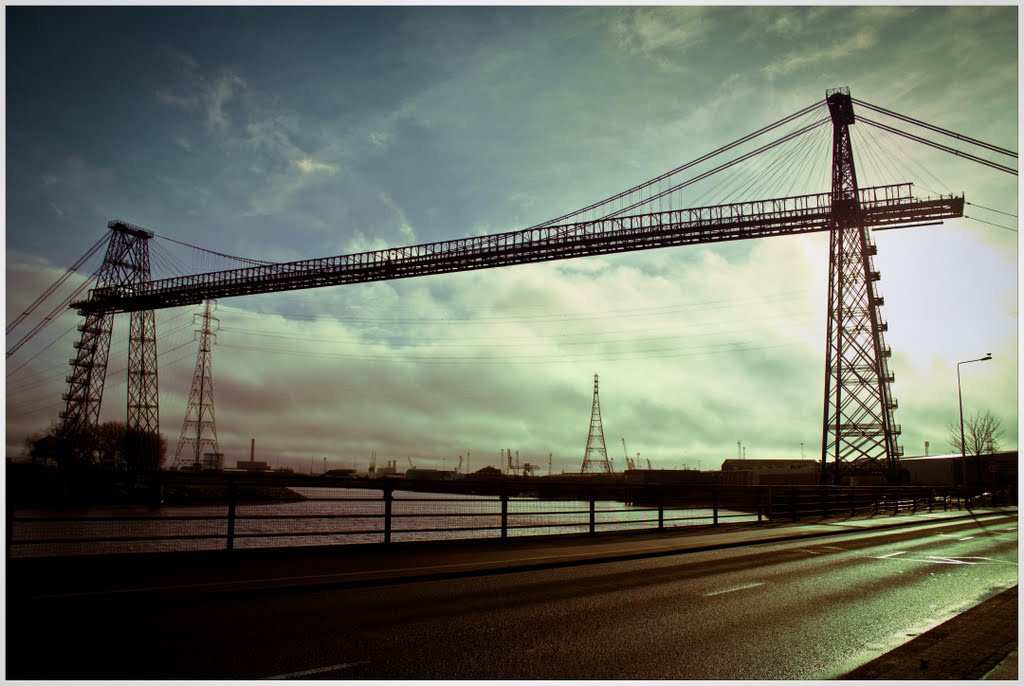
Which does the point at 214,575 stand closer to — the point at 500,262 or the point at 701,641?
the point at 701,641

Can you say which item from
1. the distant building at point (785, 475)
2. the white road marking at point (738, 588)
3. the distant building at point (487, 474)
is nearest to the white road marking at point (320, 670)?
the white road marking at point (738, 588)

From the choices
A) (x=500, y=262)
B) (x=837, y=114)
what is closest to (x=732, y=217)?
(x=837, y=114)

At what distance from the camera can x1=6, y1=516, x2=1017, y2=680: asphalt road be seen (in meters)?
6.93

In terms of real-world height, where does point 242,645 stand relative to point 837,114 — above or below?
below

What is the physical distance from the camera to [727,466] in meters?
150

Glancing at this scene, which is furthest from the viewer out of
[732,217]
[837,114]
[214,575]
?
[732,217]

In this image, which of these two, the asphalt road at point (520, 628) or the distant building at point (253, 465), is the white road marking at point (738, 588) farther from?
the distant building at point (253, 465)

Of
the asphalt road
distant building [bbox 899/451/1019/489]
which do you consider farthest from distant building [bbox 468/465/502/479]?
the asphalt road

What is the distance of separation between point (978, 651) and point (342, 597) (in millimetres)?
8273

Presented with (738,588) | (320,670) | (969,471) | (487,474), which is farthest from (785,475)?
(320,670)

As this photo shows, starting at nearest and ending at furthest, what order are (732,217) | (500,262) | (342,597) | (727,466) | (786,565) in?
(342,597) → (786,565) → (732,217) → (500,262) → (727,466)

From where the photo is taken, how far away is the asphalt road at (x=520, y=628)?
6.93m

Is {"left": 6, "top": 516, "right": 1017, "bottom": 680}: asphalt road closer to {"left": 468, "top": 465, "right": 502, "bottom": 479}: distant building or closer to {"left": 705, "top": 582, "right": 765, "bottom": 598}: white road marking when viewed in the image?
{"left": 705, "top": 582, "right": 765, "bottom": 598}: white road marking

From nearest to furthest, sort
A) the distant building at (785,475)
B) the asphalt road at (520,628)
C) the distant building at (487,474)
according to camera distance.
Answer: the asphalt road at (520,628) < the distant building at (785,475) < the distant building at (487,474)
